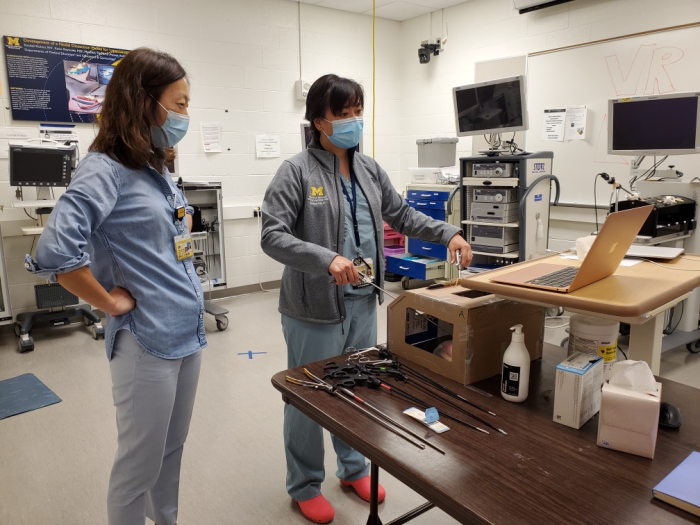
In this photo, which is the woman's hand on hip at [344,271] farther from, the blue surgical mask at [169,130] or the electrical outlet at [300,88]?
the electrical outlet at [300,88]

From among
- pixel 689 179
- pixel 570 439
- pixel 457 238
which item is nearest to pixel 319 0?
pixel 689 179

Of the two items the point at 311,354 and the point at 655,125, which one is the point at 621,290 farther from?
the point at 655,125

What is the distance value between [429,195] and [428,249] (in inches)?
19.6

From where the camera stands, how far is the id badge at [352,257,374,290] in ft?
5.54

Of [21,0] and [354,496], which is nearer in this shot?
[354,496]

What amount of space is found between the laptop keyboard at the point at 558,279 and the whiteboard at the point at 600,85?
3027 mm

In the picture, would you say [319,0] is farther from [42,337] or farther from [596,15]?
[42,337]

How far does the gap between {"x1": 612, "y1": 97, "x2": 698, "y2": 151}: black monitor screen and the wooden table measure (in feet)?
6.83

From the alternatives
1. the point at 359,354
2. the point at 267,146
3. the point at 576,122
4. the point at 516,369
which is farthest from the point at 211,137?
the point at 516,369

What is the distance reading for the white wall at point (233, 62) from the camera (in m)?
3.96

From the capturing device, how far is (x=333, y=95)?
1.67 metres

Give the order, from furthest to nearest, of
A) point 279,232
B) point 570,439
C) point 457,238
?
point 457,238, point 279,232, point 570,439

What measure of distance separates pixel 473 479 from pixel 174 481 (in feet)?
3.42

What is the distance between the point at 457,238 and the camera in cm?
171
